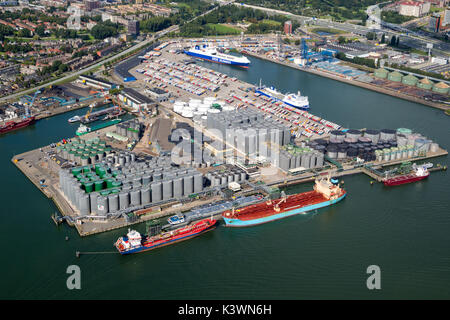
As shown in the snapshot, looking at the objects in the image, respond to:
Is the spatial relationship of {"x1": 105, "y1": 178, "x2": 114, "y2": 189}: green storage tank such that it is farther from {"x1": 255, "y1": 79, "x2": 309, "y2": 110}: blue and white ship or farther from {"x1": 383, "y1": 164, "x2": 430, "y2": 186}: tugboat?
{"x1": 255, "y1": 79, "x2": 309, "y2": 110}: blue and white ship

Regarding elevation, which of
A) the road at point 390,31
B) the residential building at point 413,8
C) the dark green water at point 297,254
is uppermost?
the residential building at point 413,8

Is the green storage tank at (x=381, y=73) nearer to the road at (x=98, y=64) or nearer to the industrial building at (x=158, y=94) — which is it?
the industrial building at (x=158, y=94)

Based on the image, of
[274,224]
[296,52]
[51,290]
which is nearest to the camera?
[51,290]

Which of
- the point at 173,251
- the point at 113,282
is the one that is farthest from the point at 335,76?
the point at 113,282

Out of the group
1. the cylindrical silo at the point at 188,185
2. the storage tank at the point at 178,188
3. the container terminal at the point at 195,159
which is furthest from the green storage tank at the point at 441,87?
the storage tank at the point at 178,188

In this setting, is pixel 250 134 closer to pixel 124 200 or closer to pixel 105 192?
pixel 124 200

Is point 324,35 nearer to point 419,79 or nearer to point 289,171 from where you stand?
point 419,79
